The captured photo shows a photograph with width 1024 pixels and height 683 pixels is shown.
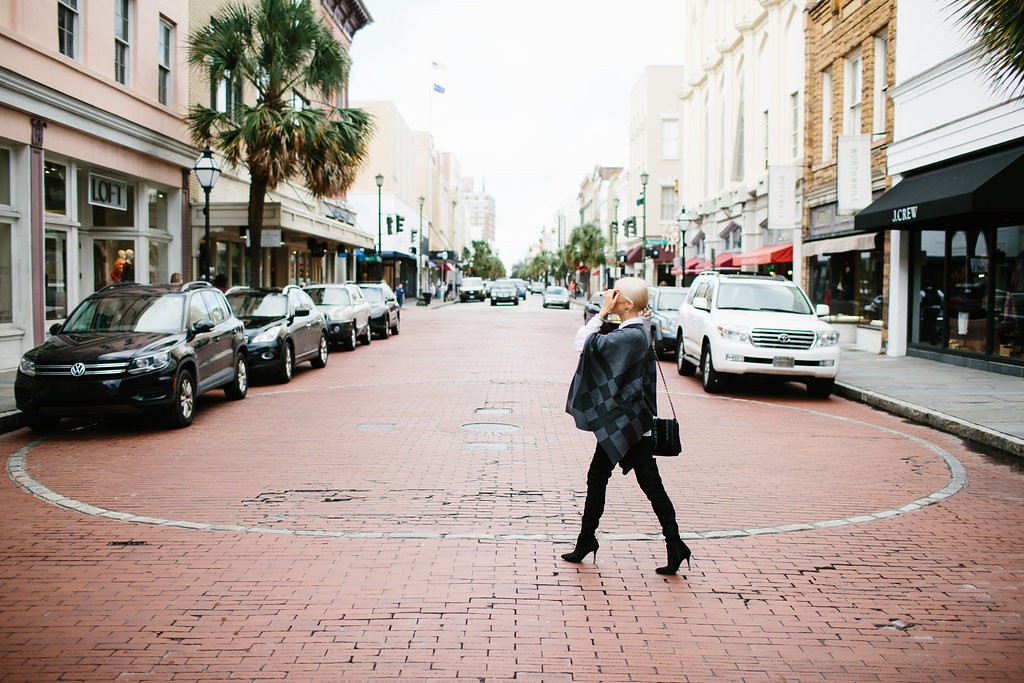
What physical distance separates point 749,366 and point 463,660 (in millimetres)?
10674

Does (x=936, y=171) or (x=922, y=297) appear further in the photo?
(x=922, y=297)

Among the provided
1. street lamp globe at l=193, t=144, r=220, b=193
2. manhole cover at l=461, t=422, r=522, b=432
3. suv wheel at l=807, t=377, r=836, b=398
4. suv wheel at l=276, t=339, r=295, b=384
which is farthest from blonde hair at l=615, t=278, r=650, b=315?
street lamp globe at l=193, t=144, r=220, b=193

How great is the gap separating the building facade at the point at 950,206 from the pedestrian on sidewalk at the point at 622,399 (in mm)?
11665

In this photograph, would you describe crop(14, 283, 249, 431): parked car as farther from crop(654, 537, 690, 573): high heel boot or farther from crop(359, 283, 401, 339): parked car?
crop(359, 283, 401, 339): parked car

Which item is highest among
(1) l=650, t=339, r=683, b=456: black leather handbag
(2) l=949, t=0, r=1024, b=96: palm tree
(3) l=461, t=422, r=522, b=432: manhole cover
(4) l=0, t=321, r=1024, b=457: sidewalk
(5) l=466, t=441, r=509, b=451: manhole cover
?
(2) l=949, t=0, r=1024, b=96: palm tree

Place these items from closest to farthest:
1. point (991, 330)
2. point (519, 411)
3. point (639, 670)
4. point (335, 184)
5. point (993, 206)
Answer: point (639, 670)
point (519, 411)
point (993, 206)
point (991, 330)
point (335, 184)

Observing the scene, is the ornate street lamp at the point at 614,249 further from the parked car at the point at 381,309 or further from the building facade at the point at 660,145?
the parked car at the point at 381,309

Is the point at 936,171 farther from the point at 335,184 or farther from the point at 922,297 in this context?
the point at 335,184

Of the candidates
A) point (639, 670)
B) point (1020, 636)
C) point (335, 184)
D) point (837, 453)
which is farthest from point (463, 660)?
point (335, 184)

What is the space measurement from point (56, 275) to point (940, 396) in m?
16.2

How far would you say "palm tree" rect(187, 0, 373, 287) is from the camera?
21.6m

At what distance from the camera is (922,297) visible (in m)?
19.5

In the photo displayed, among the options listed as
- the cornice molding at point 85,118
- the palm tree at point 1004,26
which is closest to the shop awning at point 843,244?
the palm tree at point 1004,26

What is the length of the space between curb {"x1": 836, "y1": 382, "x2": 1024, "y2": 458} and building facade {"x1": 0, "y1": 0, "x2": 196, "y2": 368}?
14.3m
